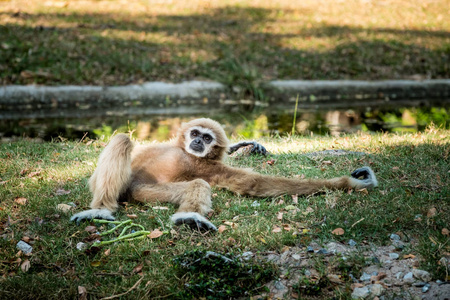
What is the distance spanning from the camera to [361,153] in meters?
6.29

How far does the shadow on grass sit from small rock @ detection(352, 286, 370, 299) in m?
9.78

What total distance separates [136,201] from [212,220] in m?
1.01

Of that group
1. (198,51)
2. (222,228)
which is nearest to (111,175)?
(222,228)

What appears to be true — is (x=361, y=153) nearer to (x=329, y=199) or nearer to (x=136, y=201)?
(x=329, y=199)

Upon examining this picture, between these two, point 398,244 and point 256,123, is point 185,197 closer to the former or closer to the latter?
point 398,244

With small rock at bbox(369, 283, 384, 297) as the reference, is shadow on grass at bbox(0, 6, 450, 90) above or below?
above


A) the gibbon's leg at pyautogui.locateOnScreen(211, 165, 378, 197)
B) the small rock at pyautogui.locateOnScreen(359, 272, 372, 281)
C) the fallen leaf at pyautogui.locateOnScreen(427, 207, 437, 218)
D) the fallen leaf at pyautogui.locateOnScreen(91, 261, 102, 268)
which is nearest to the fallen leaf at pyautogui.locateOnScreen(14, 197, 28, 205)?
the fallen leaf at pyautogui.locateOnScreen(91, 261, 102, 268)

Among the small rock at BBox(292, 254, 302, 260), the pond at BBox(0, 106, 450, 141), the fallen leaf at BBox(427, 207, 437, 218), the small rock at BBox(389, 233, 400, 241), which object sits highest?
the fallen leaf at BBox(427, 207, 437, 218)

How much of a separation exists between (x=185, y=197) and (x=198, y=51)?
434 inches

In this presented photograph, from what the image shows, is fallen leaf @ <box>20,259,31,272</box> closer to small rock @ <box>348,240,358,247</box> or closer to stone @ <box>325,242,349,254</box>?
stone @ <box>325,242,349,254</box>

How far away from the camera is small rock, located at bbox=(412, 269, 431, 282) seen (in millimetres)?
3415

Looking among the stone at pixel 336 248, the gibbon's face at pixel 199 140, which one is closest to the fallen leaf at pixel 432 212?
the stone at pixel 336 248

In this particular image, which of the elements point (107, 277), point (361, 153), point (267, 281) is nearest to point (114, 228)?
point (107, 277)

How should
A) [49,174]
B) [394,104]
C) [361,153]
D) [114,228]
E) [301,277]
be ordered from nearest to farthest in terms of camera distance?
[301,277] → [114,228] → [49,174] → [361,153] → [394,104]
